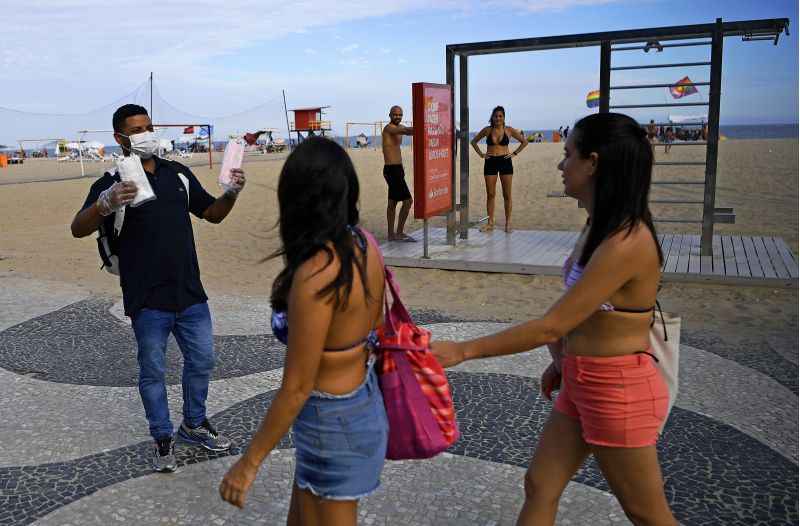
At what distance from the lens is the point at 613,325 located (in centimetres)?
206

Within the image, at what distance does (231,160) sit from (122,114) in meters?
0.62

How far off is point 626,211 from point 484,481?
190cm

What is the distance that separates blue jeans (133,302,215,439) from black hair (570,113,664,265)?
2.27 m

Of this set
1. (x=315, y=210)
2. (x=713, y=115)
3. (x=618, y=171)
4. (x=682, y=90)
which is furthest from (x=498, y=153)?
(x=315, y=210)

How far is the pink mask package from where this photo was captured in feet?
10.8

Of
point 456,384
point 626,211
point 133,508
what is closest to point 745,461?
point 456,384

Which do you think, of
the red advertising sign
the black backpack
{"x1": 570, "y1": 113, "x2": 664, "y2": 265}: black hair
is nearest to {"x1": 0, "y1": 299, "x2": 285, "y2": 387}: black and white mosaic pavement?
the black backpack

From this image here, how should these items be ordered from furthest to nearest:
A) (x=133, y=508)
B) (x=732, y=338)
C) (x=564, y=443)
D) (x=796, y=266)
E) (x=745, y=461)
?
1. (x=796, y=266)
2. (x=732, y=338)
3. (x=745, y=461)
4. (x=133, y=508)
5. (x=564, y=443)

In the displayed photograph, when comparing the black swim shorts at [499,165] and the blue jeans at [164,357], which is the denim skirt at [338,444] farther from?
the black swim shorts at [499,165]

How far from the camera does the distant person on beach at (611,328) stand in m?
1.95

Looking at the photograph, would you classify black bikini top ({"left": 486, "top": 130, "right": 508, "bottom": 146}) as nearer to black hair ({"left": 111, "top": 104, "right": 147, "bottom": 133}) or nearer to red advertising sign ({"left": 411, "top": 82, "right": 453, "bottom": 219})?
red advertising sign ({"left": 411, "top": 82, "right": 453, "bottom": 219})

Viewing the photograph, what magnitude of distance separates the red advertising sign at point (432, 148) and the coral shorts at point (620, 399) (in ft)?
20.2

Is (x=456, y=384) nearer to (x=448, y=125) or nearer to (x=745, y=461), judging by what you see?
(x=745, y=461)

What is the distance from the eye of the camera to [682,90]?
8.38 meters
